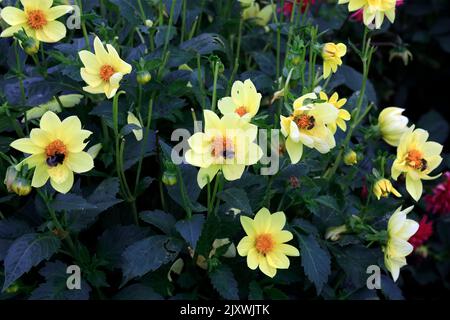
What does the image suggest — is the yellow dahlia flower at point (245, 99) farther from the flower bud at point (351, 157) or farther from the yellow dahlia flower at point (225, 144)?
the flower bud at point (351, 157)

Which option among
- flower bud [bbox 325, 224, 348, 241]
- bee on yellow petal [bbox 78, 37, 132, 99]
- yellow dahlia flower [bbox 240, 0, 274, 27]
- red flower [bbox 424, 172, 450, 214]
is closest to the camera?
bee on yellow petal [bbox 78, 37, 132, 99]

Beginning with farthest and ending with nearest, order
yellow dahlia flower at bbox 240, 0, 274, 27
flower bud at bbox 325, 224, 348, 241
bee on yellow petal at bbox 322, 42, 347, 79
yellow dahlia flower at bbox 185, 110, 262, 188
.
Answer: yellow dahlia flower at bbox 240, 0, 274, 27, flower bud at bbox 325, 224, 348, 241, bee on yellow petal at bbox 322, 42, 347, 79, yellow dahlia flower at bbox 185, 110, 262, 188

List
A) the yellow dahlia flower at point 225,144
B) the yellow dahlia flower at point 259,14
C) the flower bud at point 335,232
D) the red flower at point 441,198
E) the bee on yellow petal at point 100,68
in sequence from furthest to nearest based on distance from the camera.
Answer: the red flower at point 441,198 → the yellow dahlia flower at point 259,14 → the flower bud at point 335,232 → the bee on yellow petal at point 100,68 → the yellow dahlia flower at point 225,144

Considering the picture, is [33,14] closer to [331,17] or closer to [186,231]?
[186,231]

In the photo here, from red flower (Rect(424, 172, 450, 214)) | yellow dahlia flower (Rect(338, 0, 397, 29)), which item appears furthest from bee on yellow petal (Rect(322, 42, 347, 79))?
red flower (Rect(424, 172, 450, 214))

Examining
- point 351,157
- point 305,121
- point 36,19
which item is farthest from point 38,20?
point 351,157

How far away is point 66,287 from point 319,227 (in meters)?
0.53

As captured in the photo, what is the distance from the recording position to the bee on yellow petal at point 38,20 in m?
1.29

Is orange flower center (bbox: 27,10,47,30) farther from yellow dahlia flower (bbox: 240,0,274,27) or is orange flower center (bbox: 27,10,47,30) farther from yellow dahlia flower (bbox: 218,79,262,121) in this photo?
yellow dahlia flower (bbox: 240,0,274,27)

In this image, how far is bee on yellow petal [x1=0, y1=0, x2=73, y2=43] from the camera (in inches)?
50.8

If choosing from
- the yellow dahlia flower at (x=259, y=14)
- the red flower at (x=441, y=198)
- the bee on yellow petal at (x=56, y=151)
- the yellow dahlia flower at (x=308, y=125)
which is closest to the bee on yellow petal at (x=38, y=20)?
the bee on yellow petal at (x=56, y=151)

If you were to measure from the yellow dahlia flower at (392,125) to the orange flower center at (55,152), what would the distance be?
0.62 metres

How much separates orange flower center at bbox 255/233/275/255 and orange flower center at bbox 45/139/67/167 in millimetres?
374

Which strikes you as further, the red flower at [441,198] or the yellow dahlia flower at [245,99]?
the red flower at [441,198]
